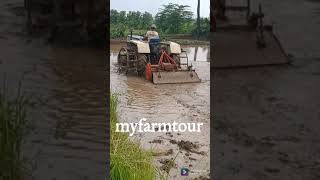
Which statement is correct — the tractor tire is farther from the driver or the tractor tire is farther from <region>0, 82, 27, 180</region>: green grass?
<region>0, 82, 27, 180</region>: green grass

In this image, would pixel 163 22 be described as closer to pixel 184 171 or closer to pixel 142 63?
pixel 184 171

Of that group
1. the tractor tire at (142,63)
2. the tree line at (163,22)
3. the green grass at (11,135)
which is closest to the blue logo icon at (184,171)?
the tree line at (163,22)

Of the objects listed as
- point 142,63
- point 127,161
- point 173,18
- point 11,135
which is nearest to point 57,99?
point 11,135

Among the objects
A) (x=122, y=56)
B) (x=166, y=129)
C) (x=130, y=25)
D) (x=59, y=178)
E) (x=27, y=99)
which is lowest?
(x=59, y=178)

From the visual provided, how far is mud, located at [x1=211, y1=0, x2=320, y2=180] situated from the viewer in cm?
227

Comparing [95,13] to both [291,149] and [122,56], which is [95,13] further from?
[291,149]

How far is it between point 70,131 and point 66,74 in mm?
285

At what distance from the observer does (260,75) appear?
89.7 inches

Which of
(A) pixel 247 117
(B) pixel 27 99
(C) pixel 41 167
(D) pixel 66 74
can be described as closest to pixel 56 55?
(D) pixel 66 74

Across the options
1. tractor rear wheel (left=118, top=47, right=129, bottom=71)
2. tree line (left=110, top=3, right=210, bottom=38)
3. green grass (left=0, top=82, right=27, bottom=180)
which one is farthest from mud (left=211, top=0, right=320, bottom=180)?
green grass (left=0, top=82, right=27, bottom=180)

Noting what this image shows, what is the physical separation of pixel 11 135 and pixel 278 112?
1308 millimetres

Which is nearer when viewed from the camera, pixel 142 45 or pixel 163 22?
pixel 163 22

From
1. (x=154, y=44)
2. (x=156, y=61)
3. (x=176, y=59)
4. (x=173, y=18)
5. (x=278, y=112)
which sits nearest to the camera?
(x=278, y=112)

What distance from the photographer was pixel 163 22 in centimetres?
264
